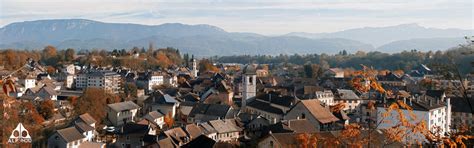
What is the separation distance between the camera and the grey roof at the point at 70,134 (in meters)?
19.2

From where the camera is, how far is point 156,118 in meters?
25.1

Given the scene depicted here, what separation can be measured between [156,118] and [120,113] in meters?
2.50

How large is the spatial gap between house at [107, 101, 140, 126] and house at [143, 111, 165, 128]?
1.61 meters

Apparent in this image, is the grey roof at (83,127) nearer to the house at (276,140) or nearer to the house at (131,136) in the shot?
the house at (131,136)

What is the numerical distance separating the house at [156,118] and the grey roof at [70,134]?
4473mm

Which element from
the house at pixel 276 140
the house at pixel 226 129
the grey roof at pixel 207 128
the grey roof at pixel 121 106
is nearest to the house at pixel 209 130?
the grey roof at pixel 207 128

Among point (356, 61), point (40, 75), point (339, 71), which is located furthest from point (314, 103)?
point (356, 61)

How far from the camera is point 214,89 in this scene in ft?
106

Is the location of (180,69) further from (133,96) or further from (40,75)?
(133,96)

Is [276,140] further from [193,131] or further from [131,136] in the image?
[131,136]

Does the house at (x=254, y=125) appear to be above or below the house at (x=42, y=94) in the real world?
below

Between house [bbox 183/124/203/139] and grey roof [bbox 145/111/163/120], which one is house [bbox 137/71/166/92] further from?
house [bbox 183/124/203/139]

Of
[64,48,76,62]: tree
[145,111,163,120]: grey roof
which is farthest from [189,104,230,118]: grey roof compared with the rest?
[64,48,76,62]: tree

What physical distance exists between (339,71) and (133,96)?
31.7m
